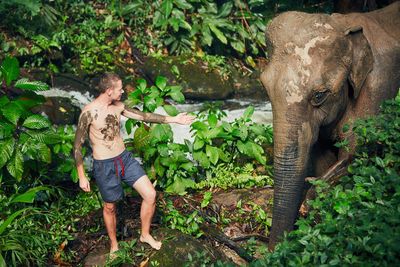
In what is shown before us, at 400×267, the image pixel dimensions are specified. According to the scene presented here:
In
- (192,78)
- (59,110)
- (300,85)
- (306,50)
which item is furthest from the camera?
(192,78)

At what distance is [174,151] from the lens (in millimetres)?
7000

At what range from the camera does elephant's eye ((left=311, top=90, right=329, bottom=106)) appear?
5.34 meters

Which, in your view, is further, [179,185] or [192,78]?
[192,78]

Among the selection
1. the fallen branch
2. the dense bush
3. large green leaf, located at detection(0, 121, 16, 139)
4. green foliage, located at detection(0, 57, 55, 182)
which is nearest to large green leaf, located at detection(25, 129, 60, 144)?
green foliage, located at detection(0, 57, 55, 182)

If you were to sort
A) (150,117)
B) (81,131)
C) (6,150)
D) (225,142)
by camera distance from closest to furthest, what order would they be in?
(81,131)
(150,117)
(6,150)
(225,142)

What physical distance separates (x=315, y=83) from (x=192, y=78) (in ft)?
18.2

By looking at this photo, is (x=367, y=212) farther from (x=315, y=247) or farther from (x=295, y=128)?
(x=295, y=128)

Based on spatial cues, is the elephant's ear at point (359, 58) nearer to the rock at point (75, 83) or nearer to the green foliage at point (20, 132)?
the green foliage at point (20, 132)

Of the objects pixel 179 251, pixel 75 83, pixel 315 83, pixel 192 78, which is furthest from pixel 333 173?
pixel 75 83

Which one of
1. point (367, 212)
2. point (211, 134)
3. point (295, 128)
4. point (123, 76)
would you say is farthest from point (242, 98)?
point (367, 212)

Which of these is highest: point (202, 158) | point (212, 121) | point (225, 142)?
point (212, 121)

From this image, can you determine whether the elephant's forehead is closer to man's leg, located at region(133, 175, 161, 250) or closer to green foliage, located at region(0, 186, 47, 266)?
man's leg, located at region(133, 175, 161, 250)

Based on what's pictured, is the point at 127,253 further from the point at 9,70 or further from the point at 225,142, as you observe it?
the point at 9,70

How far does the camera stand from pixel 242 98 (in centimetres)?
1091
